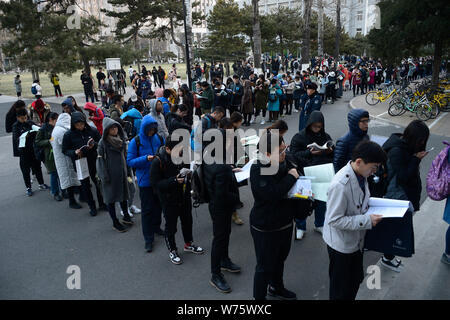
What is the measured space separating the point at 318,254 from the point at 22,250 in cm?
429

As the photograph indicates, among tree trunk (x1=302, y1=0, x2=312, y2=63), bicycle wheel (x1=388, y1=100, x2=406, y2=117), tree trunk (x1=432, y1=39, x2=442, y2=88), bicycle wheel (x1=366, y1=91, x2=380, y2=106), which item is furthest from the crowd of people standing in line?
tree trunk (x1=302, y1=0, x2=312, y2=63)

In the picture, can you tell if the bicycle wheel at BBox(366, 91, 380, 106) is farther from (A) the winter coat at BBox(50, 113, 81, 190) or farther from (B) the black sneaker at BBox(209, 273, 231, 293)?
(B) the black sneaker at BBox(209, 273, 231, 293)

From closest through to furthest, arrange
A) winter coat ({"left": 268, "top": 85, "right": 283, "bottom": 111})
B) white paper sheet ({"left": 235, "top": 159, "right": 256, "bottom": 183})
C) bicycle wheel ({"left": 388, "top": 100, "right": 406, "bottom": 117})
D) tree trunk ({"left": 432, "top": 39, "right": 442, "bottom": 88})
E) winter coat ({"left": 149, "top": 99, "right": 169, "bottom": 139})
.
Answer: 1. white paper sheet ({"left": 235, "top": 159, "right": 256, "bottom": 183})
2. winter coat ({"left": 149, "top": 99, "right": 169, "bottom": 139})
3. winter coat ({"left": 268, "top": 85, "right": 283, "bottom": 111})
4. bicycle wheel ({"left": 388, "top": 100, "right": 406, "bottom": 117})
5. tree trunk ({"left": 432, "top": 39, "right": 442, "bottom": 88})

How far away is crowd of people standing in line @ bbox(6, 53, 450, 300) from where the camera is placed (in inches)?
115

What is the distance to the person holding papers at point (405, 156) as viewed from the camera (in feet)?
11.9

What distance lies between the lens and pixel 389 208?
117 inches

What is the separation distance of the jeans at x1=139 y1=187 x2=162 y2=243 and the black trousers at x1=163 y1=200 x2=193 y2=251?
1.65 feet

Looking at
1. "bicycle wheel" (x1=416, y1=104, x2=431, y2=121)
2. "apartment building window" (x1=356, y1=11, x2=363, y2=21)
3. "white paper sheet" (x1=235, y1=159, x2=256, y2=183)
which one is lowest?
"bicycle wheel" (x1=416, y1=104, x2=431, y2=121)

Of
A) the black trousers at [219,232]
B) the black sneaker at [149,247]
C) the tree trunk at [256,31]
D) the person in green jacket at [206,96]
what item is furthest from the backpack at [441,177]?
the tree trunk at [256,31]

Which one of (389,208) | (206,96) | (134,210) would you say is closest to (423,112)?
(206,96)

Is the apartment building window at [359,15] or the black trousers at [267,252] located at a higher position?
the apartment building window at [359,15]

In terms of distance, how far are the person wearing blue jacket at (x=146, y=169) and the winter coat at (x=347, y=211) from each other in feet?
8.85

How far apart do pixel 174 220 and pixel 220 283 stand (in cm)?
99

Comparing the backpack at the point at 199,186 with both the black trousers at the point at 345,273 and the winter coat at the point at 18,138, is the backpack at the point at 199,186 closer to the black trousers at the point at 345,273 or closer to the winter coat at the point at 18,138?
the black trousers at the point at 345,273
